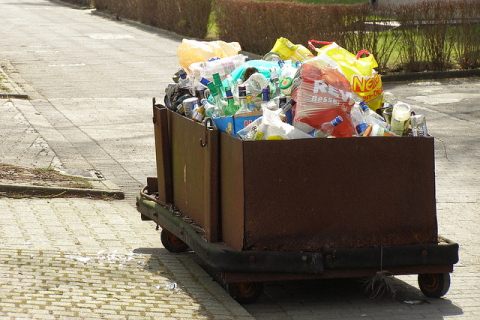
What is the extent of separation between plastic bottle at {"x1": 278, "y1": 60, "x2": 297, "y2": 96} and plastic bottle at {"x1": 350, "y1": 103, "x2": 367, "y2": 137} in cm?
47

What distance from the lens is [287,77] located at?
4.73 m

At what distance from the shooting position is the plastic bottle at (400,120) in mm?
4484

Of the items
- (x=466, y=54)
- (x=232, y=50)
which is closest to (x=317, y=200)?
(x=232, y=50)

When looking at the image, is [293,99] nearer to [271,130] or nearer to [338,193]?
[271,130]

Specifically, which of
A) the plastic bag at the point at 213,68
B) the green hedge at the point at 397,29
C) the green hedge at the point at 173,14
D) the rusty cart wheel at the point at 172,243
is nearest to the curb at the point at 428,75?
the green hedge at the point at 397,29

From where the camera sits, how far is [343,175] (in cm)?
411

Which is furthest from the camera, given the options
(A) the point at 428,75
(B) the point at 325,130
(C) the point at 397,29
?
(A) the point at 428,75

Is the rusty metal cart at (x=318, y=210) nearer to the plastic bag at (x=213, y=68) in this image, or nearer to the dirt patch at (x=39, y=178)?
the plastic bag at (x=213, y=68)

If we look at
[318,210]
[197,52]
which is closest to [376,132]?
[318,210]

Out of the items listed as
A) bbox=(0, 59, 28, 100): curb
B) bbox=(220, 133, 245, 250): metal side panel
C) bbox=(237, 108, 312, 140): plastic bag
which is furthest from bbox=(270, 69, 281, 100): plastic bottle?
bbox=(0, 59, 28, 100): curb

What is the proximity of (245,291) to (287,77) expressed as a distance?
1542mm

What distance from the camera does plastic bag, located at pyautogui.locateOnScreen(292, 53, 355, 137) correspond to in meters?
4.31

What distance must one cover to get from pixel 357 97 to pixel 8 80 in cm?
1266

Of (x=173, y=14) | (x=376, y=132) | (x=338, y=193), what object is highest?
(x=173, y=14)
